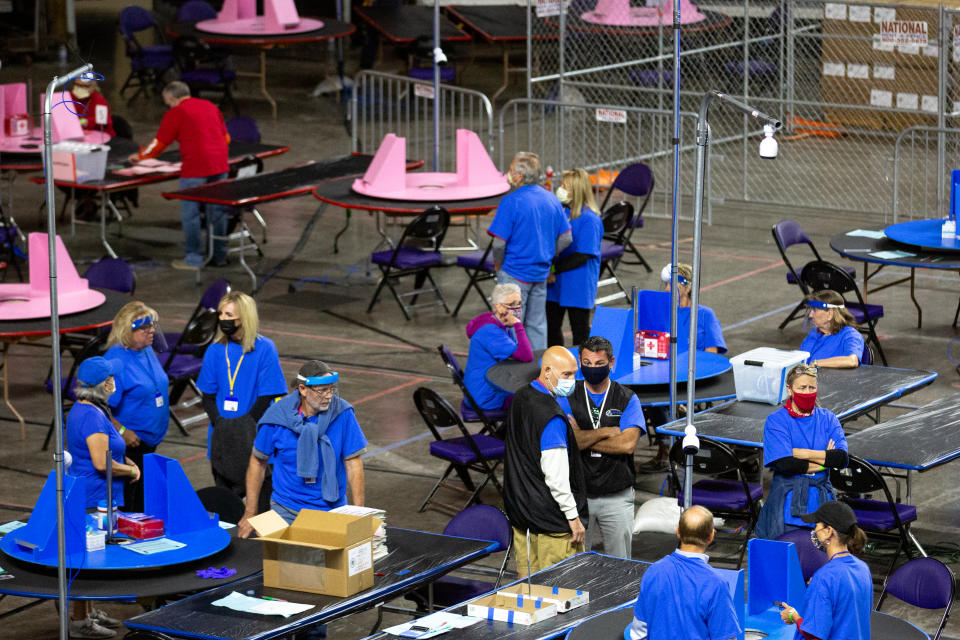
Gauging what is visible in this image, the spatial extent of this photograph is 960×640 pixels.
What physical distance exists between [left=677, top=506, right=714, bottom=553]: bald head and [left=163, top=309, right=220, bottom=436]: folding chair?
553cm

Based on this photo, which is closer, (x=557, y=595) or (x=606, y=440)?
(x=557, y=595)

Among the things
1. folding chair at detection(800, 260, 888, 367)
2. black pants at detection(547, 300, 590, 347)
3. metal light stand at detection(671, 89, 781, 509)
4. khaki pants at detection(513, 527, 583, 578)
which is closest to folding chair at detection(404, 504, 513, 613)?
khaki pants at detection(513, 527, 583, 578)

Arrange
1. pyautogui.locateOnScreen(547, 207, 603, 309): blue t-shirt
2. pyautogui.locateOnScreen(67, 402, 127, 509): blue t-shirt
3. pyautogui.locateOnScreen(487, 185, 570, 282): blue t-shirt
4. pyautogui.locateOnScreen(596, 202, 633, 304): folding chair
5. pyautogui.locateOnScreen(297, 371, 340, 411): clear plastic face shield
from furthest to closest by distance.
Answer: pyautogui.locateOnScreen(596, 202, 633, 304): folding chair < pyautogui.locateOnScreen(547, 207, 603, 309): blue t-shirt < pyautogui.locateOnScreen(487, 185, 570, 282): blue t-shirt < pyautogui.locateOnScreen(67, 402, 127, 509): blue t-shirt < pyautogui.locateOnScreen(297, 371, 340, 411): clear plastic face shield

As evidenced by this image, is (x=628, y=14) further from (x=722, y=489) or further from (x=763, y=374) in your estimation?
(x=722, y=489)

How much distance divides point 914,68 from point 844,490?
466 inches

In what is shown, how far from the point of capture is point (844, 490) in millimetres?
8180

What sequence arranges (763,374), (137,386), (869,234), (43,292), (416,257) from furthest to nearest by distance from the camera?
(416,257) < (869,234) < (43,292) < (763,374) < (137,386)

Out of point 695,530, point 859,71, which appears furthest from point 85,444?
point 859,71

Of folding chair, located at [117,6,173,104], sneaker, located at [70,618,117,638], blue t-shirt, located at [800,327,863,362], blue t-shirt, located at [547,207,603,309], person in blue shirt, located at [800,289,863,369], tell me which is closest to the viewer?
sneaker, located at [70,618,117,638]

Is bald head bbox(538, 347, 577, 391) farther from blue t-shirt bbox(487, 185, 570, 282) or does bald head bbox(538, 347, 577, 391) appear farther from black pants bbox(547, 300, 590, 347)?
black pants bbox(547, 300, 590, 347)

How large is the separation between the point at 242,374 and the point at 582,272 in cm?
372

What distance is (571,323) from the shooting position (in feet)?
39.3

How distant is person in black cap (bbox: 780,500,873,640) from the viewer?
20.1ft

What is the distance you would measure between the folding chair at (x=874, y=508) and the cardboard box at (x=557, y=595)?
1853 mm
